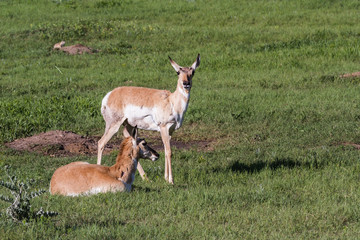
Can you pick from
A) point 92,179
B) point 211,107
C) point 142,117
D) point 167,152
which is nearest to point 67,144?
point 142,117

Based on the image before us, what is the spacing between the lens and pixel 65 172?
866 cm

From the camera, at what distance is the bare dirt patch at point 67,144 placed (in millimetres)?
12914

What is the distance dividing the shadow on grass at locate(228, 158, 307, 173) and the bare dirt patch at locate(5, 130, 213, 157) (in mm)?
1932

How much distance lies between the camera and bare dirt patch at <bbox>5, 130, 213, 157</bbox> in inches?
508

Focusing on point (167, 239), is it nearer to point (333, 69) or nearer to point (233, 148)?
point (233, 148)

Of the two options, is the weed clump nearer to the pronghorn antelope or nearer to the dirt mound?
the pronghorn antelope

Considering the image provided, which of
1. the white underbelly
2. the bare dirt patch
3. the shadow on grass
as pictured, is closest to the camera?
the white underbelly

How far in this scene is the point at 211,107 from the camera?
1587 cm

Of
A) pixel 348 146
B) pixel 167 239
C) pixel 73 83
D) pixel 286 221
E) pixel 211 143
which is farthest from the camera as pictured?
pixel 73 83

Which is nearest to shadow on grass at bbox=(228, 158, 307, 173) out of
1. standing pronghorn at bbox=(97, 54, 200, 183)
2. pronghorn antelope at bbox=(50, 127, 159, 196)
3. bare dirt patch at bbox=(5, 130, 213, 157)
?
standing pronghorn at bbox=(97, 54, 200, 183)

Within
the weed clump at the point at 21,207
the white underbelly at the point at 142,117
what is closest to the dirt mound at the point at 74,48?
the white underbelly at the point at 142,117

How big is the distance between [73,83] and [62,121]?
14.3ft

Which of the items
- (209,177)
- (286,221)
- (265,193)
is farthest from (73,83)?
(286,221)

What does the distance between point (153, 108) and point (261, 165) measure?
7.43ft
